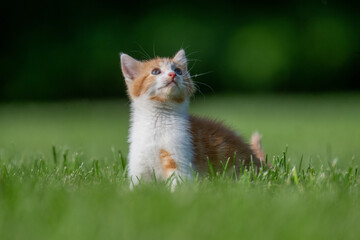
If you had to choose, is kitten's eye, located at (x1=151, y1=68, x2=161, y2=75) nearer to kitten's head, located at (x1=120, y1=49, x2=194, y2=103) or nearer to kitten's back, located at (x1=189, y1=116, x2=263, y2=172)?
kitten's head, located at (x1=120, y1=49, x2=194, y2=103)

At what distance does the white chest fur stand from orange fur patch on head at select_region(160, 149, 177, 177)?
1 cm

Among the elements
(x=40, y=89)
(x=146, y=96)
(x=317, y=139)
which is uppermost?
(x=146, y=96)

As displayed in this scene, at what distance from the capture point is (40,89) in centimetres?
1123

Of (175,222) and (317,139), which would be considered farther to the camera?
(317,139)

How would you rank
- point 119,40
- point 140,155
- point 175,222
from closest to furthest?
1. point 175,222
2. point 140,155
3. point 119,40

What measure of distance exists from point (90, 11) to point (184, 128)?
9552 mm

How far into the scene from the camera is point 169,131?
2730mm

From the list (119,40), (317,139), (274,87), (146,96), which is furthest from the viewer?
(274,87)

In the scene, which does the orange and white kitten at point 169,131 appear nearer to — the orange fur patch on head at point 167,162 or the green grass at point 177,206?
the orange fur patch on head at point 167,162


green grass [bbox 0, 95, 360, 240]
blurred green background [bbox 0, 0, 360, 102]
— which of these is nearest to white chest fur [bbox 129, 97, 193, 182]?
green grass [bbox 0, 95, 360, 240]

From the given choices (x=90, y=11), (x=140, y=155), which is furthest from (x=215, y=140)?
(x=90, y=11)

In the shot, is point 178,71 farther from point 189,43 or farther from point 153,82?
point 189,43

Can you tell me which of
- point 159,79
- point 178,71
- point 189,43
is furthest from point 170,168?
point 189,43

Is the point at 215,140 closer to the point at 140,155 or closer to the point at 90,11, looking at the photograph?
the point at 140,155
